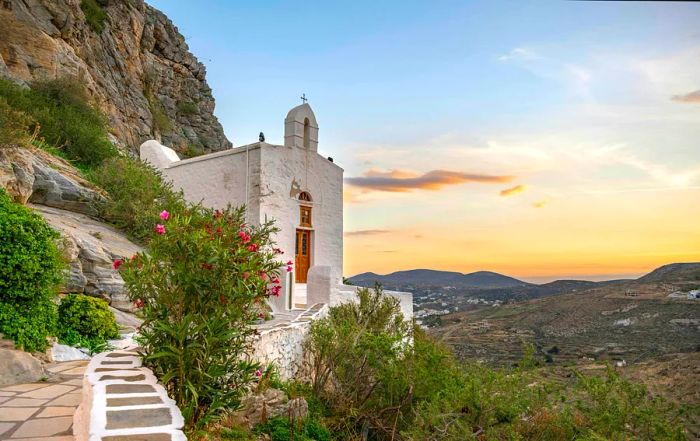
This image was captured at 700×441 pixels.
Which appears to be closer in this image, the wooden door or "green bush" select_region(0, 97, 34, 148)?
"green bush" select_region(0, 97, 34, 148)

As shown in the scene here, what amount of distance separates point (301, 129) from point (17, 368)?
11.3 metres

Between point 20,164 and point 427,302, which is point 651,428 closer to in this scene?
point 20,164

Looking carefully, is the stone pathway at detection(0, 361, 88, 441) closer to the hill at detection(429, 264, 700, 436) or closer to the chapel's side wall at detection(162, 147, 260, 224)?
the hill at detection(429, 264, 700, 436)

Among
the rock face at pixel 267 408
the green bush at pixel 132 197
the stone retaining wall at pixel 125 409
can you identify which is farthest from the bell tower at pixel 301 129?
the stone retaining wall at pixel 125 409

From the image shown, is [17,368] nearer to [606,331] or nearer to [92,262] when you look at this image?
[92,262]

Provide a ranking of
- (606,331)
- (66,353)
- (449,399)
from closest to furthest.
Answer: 1. (66,353)
2. (449,399)
3. (606,331)

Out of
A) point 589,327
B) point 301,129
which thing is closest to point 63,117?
point 301,129

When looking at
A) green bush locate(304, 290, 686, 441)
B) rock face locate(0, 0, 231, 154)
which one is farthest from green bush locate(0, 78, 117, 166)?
green bush locate(304, 290, 686, 441)

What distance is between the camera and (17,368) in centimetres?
640

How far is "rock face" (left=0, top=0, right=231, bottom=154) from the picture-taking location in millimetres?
20569

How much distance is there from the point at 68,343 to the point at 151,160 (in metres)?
11.9

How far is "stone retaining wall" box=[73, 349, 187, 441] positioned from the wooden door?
10.8 m

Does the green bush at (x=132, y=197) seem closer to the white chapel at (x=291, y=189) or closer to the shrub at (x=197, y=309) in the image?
the white chapel at (x=291, y=189)

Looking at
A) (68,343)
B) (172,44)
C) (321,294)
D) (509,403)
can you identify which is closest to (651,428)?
(509,403)
